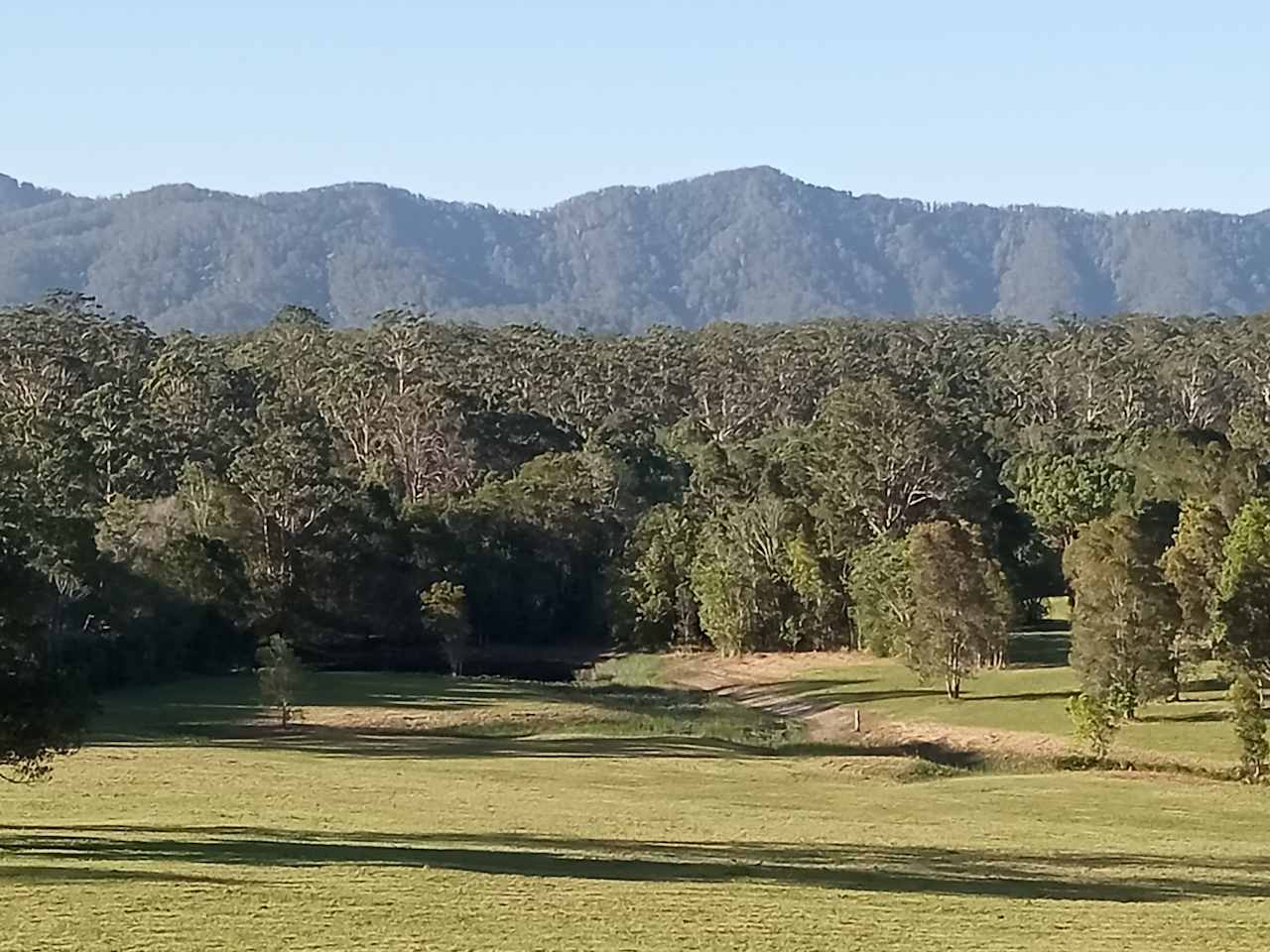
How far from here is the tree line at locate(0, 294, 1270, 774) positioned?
68.8 metres

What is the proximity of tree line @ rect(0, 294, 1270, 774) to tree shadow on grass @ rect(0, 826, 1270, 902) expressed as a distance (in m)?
3.32

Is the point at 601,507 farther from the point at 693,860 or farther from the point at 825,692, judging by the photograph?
the point at 693,860

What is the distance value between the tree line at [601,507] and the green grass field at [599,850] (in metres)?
6.10

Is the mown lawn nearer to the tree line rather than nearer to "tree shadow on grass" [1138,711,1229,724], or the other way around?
"tree shadow on grass" [1138,711,1229,724]

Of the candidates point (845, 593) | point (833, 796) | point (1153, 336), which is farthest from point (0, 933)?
point (1153, 336)

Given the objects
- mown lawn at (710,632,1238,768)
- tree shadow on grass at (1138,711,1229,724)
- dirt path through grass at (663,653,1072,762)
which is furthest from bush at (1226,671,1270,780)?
tree shadow on grass at (1138,711,1229,724)

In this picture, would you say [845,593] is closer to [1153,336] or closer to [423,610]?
[423,610]

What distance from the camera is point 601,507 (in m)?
103

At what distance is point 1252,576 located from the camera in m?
56.3

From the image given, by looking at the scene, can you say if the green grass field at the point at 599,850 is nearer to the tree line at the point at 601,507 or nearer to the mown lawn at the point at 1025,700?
the tree line at the point at 601,507

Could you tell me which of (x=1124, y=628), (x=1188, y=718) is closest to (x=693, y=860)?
(x=1124, y=628)

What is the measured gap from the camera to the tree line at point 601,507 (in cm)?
6881

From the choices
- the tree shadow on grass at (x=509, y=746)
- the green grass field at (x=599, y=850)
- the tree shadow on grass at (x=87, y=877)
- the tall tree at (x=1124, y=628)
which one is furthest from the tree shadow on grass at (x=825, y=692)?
the tree shadow on grass at (x=87, y=877)

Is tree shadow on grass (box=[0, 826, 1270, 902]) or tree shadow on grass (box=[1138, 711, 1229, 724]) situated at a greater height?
tree shadow on grass (box=[0, 826, 1270, 902])
